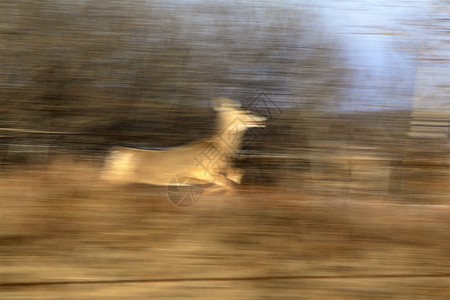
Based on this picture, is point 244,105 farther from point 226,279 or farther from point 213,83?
point 226,279

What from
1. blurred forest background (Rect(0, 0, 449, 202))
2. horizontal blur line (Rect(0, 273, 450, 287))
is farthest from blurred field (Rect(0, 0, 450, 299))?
horizontal blur line (Rect(0, 273, 450, 287))

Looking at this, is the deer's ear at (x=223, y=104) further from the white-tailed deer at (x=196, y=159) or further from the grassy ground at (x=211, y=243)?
the grassy ground at (x=211, y=243)

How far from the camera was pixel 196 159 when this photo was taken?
189 inches

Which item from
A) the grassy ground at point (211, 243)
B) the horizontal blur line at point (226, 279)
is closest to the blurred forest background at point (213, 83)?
the grassy ground at point (211, 243)

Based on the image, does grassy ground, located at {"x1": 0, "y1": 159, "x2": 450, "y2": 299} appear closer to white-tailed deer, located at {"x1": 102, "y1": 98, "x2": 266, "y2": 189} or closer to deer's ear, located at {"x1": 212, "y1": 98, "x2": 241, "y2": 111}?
white-tailed deer, located at {"x1": 102, "y1": 98, "x2": 266, "y2": 189}

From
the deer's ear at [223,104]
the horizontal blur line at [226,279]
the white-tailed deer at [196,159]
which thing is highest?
the deer's ear at [223,104]

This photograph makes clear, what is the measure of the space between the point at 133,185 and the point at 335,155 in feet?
6.03

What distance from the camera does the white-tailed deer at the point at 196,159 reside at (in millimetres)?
4723

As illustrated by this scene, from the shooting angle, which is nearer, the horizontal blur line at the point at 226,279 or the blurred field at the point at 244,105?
the horizontal blur line at the point at 226,279

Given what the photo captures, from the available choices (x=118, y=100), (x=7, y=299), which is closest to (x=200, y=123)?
(x=118, y=100)

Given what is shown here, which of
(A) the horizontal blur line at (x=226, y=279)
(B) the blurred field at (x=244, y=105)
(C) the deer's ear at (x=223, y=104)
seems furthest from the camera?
(C) the deer's ear at (x=223, y=104)

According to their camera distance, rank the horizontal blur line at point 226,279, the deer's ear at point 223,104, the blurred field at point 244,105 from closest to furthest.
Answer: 1. the horizontal blur line at point 226,279
2. the blurred field at point 244,105
3. the deer's ear at point 223,104

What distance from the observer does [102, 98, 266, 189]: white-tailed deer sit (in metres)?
4.72

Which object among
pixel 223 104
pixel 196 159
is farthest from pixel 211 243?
pixel 223 104
